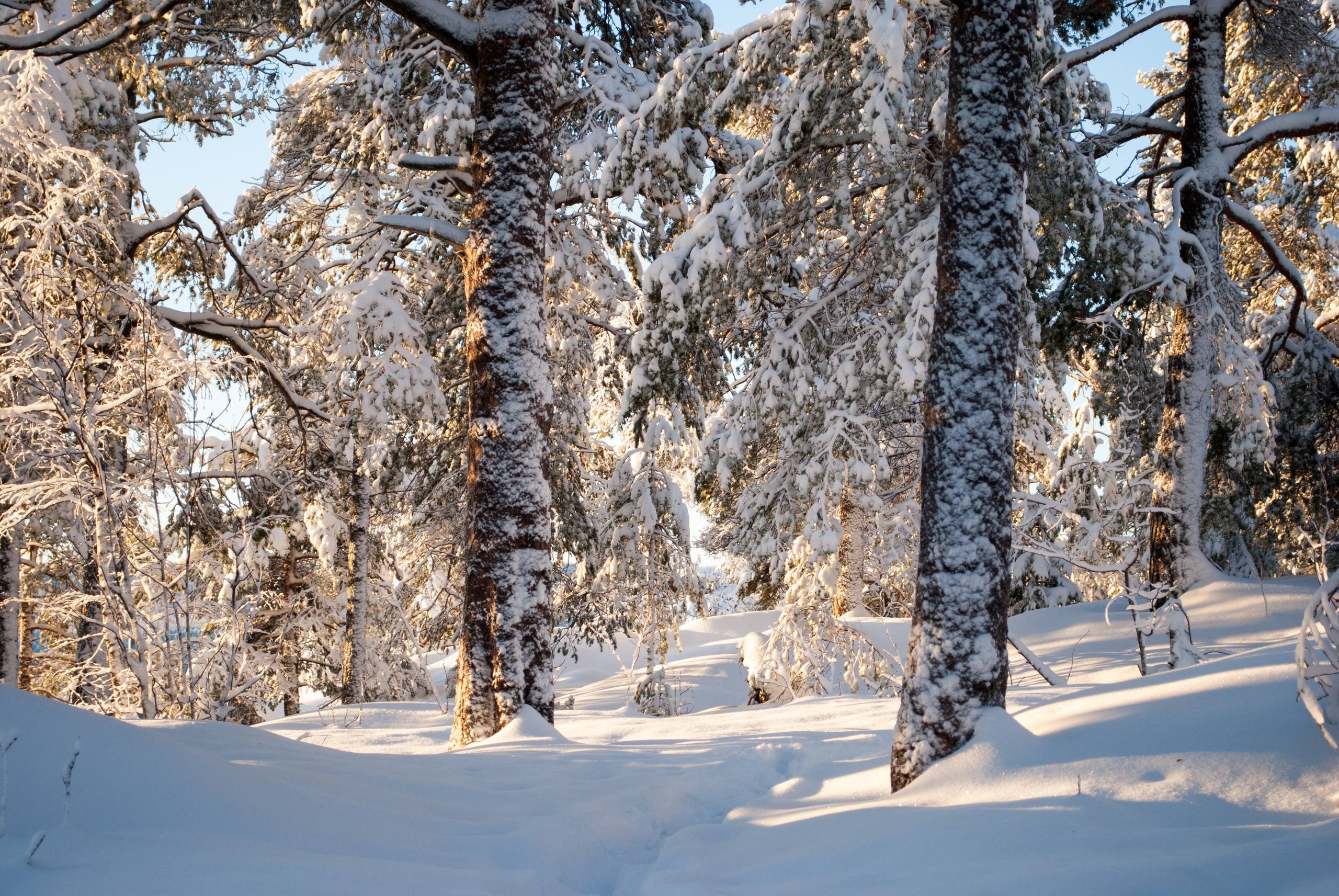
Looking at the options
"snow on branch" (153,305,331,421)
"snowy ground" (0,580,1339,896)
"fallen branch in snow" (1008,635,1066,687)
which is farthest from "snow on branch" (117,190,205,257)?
"fallen branch in snow" (1008,635,1066,687)

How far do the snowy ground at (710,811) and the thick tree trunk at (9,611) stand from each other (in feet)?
21.1

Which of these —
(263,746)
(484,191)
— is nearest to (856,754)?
(263,746)

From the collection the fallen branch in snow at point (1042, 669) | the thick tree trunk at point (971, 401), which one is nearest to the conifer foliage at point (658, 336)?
the thick tree trunk at point (971, 401)

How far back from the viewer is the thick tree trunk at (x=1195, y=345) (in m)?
9.13

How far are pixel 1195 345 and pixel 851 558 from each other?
4959 millimetres

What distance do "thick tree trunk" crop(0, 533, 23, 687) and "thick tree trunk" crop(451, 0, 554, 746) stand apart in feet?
19.2

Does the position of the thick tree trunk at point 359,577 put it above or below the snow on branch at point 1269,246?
below

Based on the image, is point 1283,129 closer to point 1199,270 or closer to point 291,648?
point 1199,270

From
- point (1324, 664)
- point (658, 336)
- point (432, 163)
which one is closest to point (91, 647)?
point (432, 163)

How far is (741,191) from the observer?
7.84 metres

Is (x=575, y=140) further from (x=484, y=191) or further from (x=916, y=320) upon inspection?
(x=916, y=320)

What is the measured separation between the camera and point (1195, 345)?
9203 mm

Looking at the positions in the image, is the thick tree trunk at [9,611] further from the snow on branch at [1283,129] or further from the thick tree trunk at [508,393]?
the snow on branch at [1283,129]

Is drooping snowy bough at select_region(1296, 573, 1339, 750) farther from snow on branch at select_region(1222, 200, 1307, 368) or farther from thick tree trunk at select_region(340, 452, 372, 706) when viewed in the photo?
thick tree trunk at select_region(340, 452, 372, 706)
